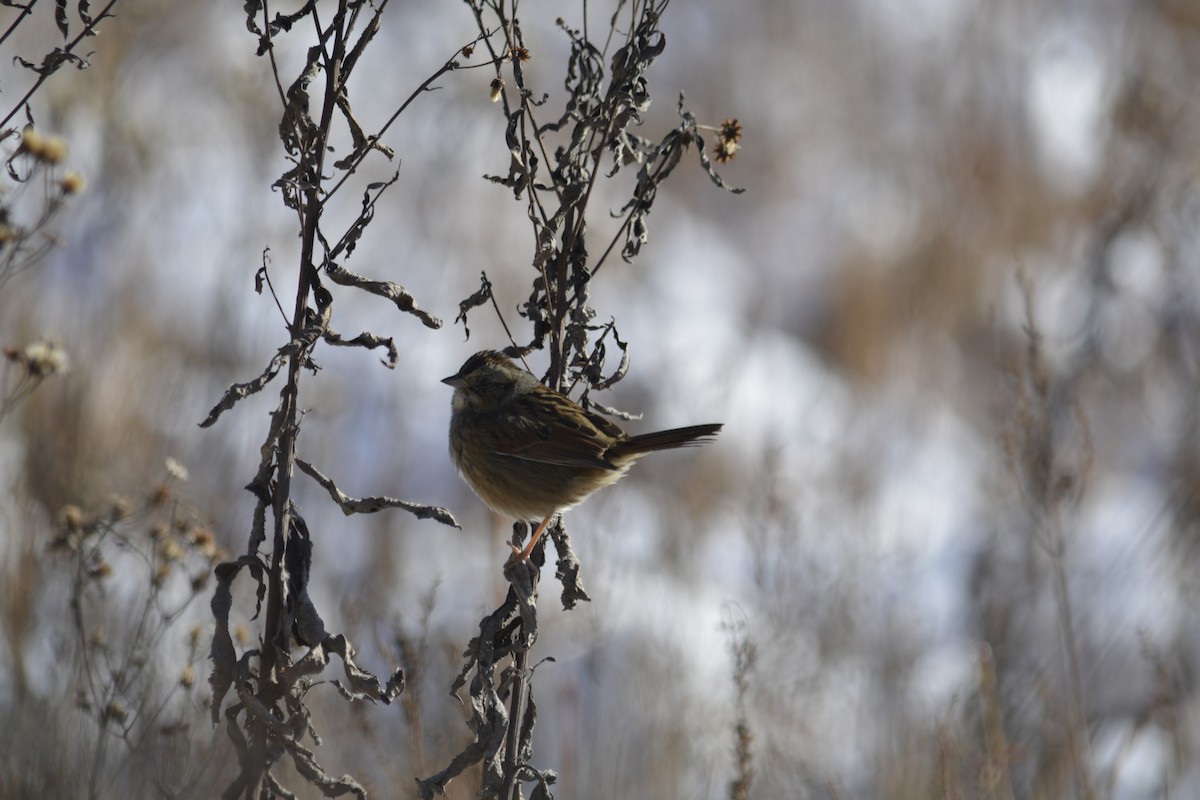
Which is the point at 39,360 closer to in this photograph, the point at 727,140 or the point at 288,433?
the point at 288,433

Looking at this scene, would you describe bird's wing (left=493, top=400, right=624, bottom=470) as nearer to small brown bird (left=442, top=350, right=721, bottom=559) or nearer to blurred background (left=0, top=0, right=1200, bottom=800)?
small brown bird (left=442, top=350, right=721, bottom=559)

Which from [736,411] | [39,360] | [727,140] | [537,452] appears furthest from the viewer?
[736,411]

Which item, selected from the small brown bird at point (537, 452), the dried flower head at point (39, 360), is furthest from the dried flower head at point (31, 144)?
the small brown bird at point (537, 452)

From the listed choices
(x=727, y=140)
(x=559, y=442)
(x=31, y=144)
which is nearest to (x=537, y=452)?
(x=559, y=442)

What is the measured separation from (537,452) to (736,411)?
14.9 feet

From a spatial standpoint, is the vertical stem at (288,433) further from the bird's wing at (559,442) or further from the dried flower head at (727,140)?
the bird's wing at (559,442)

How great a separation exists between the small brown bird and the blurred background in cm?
48

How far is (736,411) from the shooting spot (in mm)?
8320

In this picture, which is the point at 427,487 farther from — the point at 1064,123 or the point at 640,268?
the point at 1064,123

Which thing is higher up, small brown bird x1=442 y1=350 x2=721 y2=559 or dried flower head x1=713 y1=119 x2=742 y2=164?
dried flower head x1=713 y1=119 x2=742 y2=164

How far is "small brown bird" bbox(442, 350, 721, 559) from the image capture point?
3857mm

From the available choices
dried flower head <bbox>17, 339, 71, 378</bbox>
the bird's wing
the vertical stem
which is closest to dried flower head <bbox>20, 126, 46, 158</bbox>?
dried flower head <bbox>17, 339, 71, 378</bbox>

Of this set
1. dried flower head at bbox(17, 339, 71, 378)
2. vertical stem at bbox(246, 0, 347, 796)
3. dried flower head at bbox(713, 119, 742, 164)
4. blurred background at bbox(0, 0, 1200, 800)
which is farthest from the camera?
blurred background at bbox(0, 0, 1200, 800)

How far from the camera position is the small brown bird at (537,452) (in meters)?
3.86
